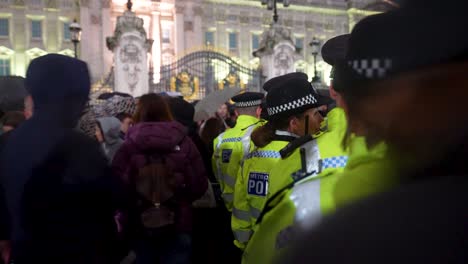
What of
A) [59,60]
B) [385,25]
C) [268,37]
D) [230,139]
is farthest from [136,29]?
[385,25]

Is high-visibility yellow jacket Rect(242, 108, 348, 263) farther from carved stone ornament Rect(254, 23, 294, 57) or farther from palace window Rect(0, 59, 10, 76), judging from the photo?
palace window Rect(0, 59, 10, 76)

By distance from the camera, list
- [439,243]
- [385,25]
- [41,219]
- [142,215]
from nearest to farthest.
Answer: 1. [439,243]
2. [385,25]
3. [41,219]
4. [142,215]

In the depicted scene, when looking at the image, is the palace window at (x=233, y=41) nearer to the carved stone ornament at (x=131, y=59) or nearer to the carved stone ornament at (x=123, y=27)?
the carved stone ornament at (x=123, y=27)

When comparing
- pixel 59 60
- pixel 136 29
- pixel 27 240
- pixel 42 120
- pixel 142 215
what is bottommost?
pixel 142 215

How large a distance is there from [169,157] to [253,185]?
0.84 m

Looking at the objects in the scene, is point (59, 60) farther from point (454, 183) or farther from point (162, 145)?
point (454, 183)

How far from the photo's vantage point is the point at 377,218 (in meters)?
0.82

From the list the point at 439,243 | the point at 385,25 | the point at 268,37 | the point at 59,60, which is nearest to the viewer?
the point at 439,243

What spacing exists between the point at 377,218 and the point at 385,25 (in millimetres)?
411

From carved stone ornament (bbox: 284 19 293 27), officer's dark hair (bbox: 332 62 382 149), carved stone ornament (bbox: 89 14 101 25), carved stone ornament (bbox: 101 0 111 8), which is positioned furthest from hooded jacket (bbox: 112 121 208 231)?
carved stone ornament (bbox: 284 19 293 27)

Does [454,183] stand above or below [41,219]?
above

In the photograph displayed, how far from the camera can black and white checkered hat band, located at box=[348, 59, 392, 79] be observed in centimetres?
96

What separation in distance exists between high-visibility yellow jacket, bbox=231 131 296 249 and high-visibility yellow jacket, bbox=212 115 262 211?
3.68 ft

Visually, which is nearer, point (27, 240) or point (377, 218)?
point (377, 218)
